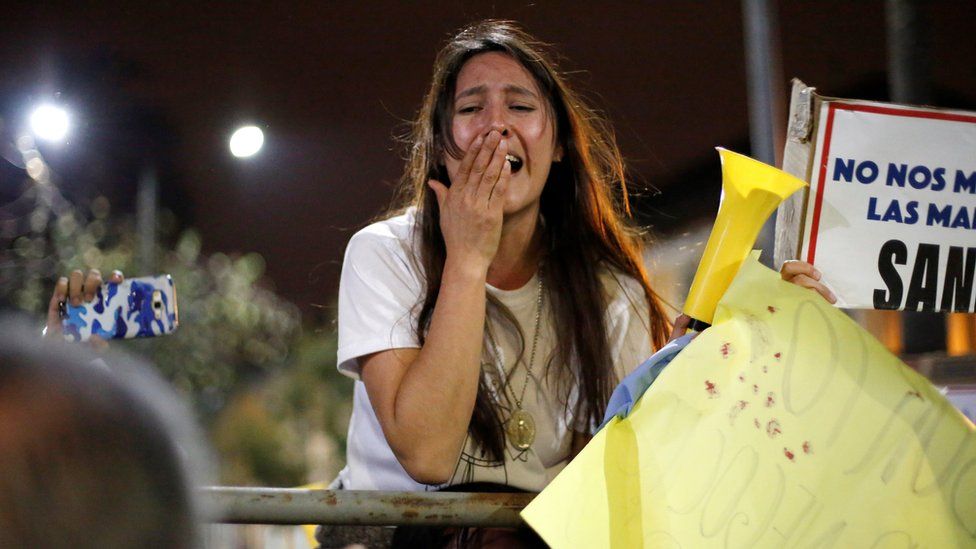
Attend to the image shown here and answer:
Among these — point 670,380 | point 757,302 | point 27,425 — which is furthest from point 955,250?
point 27,425

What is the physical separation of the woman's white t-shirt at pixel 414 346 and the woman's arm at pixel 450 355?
0.31ft

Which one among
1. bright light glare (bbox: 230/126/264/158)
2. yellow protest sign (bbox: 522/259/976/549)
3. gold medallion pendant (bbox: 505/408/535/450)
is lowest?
gold medallion pendant (bbox: 505/408/535/450)

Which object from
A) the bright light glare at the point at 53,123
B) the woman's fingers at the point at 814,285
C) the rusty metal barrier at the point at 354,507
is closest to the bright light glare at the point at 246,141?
the rusty metal barrier at the point at 354,507

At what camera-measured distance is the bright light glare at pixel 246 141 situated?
5202 millimetres

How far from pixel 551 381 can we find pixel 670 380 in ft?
2.86

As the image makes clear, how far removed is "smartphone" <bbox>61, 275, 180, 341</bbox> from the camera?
9.83 ft

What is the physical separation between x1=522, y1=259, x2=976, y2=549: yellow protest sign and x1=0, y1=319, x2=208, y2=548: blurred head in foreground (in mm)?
1300

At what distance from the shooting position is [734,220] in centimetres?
227

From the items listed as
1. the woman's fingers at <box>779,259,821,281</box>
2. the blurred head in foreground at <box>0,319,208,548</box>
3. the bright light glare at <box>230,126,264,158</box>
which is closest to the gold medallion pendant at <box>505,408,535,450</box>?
the woman's fingers at <box>779,259,821,281</box>

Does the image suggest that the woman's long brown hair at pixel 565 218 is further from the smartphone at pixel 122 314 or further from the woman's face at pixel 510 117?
the smartphone at pixel 122 314

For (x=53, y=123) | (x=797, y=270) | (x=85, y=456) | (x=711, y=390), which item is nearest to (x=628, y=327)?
(x=797, y=270)

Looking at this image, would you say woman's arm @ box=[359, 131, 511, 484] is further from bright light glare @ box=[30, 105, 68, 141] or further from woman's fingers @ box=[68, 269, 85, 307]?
bright light glare @ box=[30, 105, 68, 141]

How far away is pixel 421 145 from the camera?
3330 mm

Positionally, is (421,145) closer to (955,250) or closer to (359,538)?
(359,538)
